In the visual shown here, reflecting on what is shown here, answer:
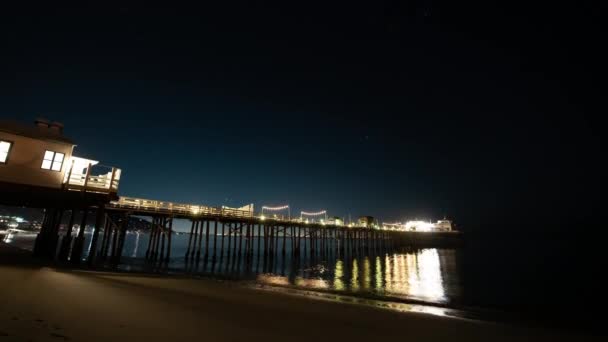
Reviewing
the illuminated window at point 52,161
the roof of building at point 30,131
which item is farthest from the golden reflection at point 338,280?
the roof of building at point 30,131

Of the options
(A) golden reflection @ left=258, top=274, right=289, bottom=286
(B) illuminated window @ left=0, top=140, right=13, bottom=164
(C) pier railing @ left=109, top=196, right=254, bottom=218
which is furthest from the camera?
(C) pier railing @ left=109, top=196, right=254, bottom=218

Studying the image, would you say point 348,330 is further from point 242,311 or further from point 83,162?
point 83,162

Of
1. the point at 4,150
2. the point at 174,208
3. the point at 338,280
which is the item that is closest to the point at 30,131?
the point at 4,150

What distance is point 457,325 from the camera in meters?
9.77

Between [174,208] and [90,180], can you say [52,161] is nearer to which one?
[90,180]

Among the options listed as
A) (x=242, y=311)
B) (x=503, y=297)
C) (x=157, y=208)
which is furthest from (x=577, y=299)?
(x=157, y=208)

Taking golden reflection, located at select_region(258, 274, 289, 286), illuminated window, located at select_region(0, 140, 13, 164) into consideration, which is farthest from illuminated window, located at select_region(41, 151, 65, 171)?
golden reflection, located at select_region(258, 274, 289, 286)

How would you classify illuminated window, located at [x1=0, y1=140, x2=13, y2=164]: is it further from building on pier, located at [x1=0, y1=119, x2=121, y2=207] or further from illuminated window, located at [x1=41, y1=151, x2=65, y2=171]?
illuminated window, located at [x1=41, y1=151, x2=65, y2=171]

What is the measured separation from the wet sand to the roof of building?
364 inches

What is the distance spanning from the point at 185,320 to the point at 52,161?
15.8 m

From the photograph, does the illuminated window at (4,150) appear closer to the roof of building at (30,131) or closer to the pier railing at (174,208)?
the roof of building at (30,131)

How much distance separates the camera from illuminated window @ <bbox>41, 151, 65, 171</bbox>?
663 inches

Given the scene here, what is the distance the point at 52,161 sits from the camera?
17.0m

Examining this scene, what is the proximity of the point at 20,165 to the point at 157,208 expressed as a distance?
473 inches
